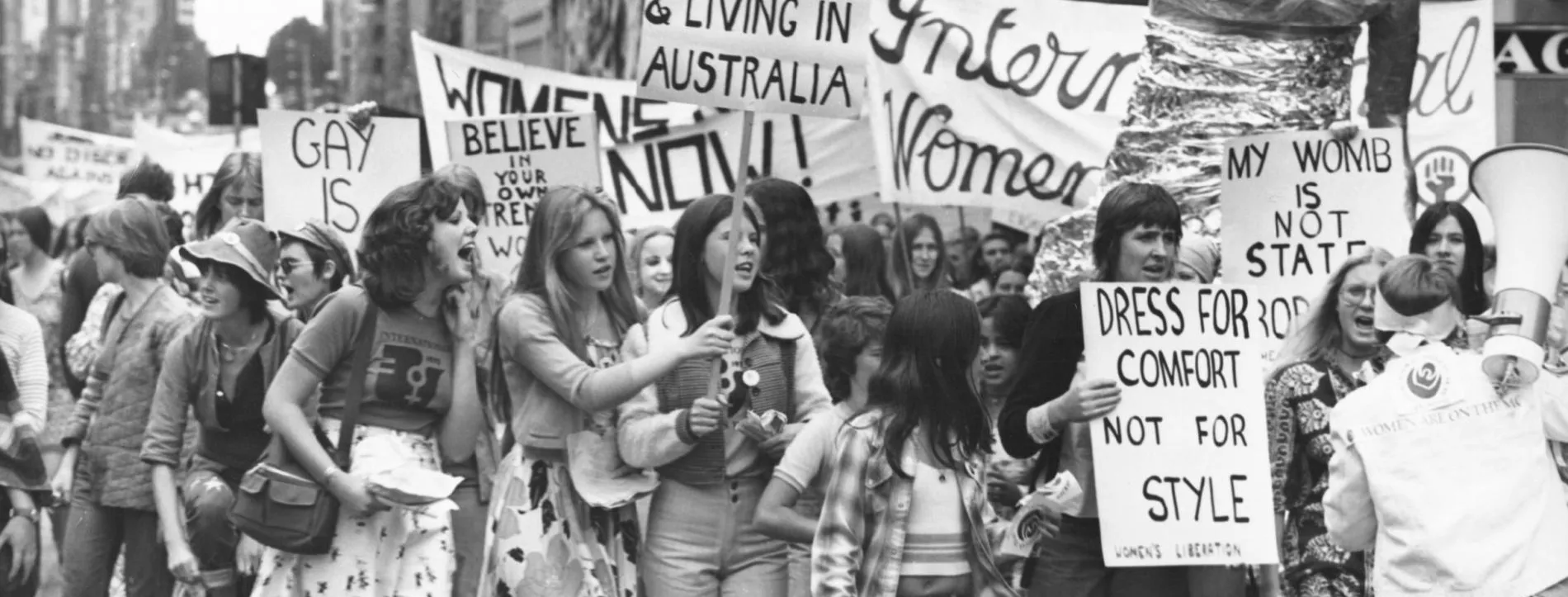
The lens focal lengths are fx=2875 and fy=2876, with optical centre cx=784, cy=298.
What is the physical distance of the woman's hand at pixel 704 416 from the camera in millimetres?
7594

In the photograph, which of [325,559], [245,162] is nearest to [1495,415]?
[325,559]

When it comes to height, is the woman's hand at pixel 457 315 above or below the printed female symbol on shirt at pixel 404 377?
above

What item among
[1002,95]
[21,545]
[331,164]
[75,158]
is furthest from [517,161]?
[75,158]

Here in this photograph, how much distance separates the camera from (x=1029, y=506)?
744 cm

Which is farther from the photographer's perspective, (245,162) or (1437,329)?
(245,162)

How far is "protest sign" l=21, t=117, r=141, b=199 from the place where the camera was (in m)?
27.2

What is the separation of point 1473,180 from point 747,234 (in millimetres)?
2018

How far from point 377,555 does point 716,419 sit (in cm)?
106

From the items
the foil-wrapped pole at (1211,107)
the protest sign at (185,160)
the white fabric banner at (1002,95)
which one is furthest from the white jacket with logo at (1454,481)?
the protest sign at (185,160)

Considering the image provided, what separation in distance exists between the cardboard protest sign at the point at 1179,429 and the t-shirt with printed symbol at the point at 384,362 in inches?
73.1

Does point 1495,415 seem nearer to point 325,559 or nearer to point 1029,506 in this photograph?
point 1029,506

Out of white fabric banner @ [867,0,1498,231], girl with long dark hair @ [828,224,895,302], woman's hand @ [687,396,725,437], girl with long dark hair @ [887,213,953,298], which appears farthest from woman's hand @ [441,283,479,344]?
white fabric banner @ [867,0,1498,231]

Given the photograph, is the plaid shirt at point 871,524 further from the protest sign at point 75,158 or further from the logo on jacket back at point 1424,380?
the protest sign at point 75,158

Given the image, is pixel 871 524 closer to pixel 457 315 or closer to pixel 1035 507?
pixel 1035 507
